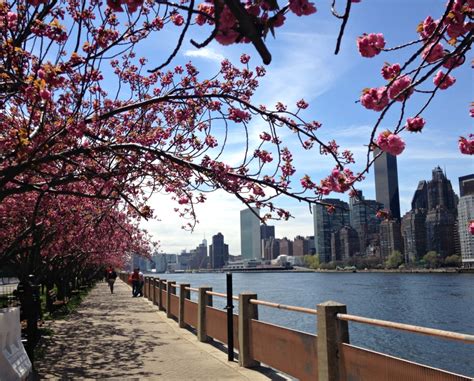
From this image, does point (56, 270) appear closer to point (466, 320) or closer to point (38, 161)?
point (38, 161)

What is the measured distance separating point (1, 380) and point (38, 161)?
331cm

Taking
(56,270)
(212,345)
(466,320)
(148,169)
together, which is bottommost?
(466,320)

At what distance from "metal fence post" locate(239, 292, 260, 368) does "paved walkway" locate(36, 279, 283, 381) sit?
0.22m

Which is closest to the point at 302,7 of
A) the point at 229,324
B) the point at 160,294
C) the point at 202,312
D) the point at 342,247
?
the point at 229,324

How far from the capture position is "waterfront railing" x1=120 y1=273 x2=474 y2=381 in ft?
A: 16.1

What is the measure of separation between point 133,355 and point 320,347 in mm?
5462

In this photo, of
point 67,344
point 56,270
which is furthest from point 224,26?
point 56,270

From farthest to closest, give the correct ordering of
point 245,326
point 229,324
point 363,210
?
point 363,210
point 229,324
point 245,326

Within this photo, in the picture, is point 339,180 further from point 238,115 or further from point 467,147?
point 238,115

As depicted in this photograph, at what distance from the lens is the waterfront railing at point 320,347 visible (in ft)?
16.1

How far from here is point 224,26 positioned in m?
3.05

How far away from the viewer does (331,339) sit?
6.13 meters

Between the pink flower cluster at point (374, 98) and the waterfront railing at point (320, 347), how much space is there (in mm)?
2053

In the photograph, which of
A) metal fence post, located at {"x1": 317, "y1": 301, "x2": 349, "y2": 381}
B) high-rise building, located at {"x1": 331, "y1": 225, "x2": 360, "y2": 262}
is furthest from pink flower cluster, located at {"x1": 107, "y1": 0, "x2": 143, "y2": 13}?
high-rise building, located at {"x1": 331, "y1": 225, "x2": 360, "y2": 262}
